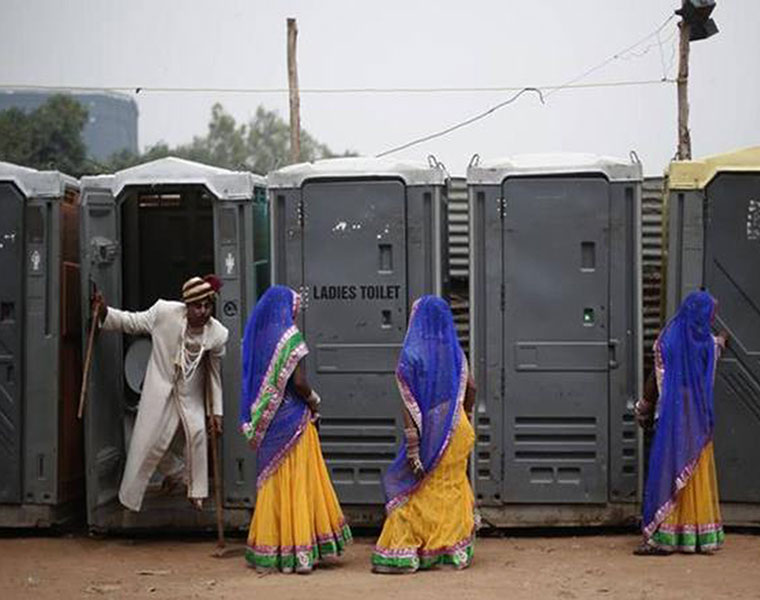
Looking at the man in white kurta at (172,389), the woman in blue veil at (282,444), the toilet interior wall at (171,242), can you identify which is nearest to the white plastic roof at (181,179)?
the man in white kurta at (172,389)

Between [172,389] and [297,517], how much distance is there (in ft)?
4.48

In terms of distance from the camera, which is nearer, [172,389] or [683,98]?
[172,389]

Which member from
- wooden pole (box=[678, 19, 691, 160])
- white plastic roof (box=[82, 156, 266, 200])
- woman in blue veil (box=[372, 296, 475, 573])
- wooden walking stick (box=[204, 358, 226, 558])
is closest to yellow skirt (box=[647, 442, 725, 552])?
woman in blue veil (box=[372, 296, 475, 573])

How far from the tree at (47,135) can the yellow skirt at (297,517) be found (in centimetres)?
2010

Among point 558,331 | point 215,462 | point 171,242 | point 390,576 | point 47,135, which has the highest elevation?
point 47,135

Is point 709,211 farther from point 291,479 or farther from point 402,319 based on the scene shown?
point 291,479

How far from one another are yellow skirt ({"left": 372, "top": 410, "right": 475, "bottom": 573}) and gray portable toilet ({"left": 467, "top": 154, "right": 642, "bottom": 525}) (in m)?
1.10

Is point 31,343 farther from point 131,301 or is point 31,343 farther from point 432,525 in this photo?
point 432,525

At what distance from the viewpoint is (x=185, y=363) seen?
8680 millimetres

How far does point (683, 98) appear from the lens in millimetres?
17375

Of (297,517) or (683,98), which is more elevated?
(683,98)

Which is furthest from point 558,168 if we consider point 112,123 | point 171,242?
point 112,123

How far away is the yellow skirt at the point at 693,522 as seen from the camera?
8125mm

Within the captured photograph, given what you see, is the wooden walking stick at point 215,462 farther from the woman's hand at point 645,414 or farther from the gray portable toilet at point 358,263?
the woman's hand at point 645,414
